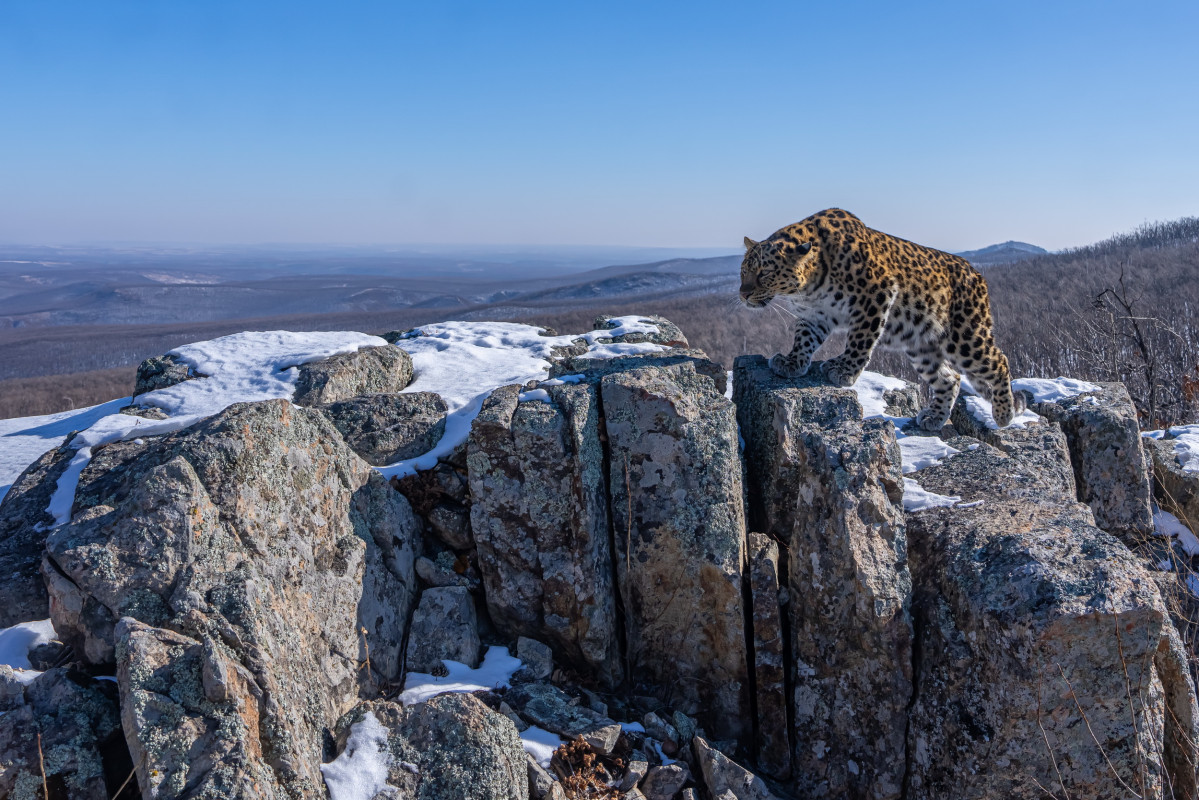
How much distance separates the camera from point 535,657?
6.59 m

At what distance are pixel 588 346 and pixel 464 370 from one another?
7.94 ft

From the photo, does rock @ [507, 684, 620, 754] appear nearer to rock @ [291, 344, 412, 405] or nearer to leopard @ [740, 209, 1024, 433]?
→ rock @ [291, 344, 412, 405]

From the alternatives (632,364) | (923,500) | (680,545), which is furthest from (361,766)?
(923,500)

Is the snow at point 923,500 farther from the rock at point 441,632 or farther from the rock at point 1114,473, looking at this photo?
the rock at point 441,632

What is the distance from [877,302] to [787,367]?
1372 mm

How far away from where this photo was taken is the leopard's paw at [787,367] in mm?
9430

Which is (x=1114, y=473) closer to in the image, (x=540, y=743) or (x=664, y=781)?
(x=664, y=781)

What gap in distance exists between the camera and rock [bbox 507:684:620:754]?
5664 millimetres

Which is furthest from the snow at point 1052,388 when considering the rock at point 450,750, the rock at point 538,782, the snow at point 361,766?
the snow at point 361,766

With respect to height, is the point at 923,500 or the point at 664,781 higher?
the point at 923,500

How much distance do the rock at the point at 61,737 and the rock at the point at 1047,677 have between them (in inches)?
223

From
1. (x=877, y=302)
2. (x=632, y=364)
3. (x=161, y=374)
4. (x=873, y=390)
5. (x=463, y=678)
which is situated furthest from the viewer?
(x=873, y=390)

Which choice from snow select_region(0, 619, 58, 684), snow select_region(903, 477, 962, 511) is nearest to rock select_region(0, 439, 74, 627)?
snow select_region(0, 619, 58, 684)

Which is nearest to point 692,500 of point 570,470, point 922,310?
point 570,470
